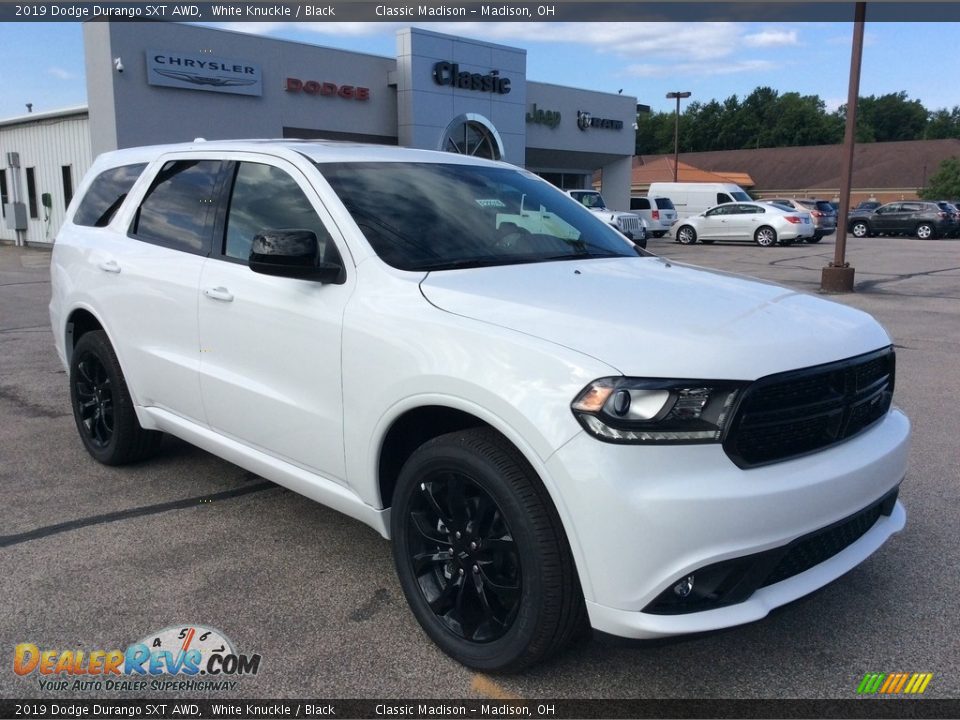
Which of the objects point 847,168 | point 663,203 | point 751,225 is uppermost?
point 847,168

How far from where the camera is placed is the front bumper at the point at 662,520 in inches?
97.2

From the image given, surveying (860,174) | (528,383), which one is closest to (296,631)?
(528,383)

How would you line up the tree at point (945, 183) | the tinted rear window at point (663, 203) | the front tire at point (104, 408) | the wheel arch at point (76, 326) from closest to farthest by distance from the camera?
the front tire at point (104, 408) → the wheel arch at point (76, 326) → the tinted rear window at point (663, 203) → the tree at point (945, 183)

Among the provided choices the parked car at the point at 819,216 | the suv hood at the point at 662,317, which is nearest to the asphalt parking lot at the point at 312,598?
the suv hood at the point at 662,317

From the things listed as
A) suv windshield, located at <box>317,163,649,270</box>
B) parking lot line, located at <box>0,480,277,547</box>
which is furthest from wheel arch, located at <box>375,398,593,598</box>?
parking lot line, located at <box>0,480,277,547</box>

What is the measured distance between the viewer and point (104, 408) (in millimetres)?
5078

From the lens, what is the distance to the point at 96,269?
4.93m

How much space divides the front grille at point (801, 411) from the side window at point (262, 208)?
1.92 metres

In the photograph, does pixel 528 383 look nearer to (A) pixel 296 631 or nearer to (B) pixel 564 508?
(B) pixel 564 508

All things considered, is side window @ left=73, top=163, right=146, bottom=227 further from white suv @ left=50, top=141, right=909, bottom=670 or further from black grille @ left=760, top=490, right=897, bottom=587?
black grille @ left=760, top=490, right=897, bottom=587

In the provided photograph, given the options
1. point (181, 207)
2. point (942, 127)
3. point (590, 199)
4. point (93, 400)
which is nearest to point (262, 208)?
point (181, 207)

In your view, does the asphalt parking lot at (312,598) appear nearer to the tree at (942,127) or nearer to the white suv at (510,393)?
the white suv at (510,393)

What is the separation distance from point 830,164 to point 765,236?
5274 centimetres

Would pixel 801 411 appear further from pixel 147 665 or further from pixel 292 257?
pixel 147 665
